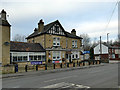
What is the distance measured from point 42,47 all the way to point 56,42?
341cm

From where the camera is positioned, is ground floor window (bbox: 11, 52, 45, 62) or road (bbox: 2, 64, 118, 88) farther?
ground floor window (bbox: 11, 52, 45, 62)

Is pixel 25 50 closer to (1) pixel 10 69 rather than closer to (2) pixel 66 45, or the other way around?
(1) pixel 10 69

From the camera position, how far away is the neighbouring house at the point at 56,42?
2673cm

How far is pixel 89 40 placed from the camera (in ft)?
312

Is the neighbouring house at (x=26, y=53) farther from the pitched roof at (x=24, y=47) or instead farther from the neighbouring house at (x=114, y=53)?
the neighbouring house at (x=114, y=53)

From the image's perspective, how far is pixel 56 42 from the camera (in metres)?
28.2

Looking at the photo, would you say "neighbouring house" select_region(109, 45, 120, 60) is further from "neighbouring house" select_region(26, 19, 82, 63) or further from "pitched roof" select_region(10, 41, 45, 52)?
"pitched roof" select_region(10, 41, 45, 52)

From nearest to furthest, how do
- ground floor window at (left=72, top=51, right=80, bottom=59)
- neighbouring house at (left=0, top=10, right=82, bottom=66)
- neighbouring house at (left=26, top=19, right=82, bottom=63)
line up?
neighbouring house at (left=0, top=10, right=82, bottom=66)
neighbouring house at (left=26, top=19, right=82, bottom=63)
ground floor window at (left=72, top=51, right=80, bottom=59)

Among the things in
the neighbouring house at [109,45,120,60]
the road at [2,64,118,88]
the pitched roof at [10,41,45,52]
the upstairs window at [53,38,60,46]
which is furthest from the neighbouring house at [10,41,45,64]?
the neighbouring house at [109,45,120,60]

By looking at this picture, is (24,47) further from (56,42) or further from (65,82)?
(65,82)

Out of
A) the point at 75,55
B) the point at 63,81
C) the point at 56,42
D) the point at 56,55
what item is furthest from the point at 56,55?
the point at 63,81

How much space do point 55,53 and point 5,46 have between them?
1098 centimetres

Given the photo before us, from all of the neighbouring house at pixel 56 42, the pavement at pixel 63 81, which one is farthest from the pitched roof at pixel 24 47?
the pavement at pixel 63 81

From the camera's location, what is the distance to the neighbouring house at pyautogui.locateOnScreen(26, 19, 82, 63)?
26725 millimetres
